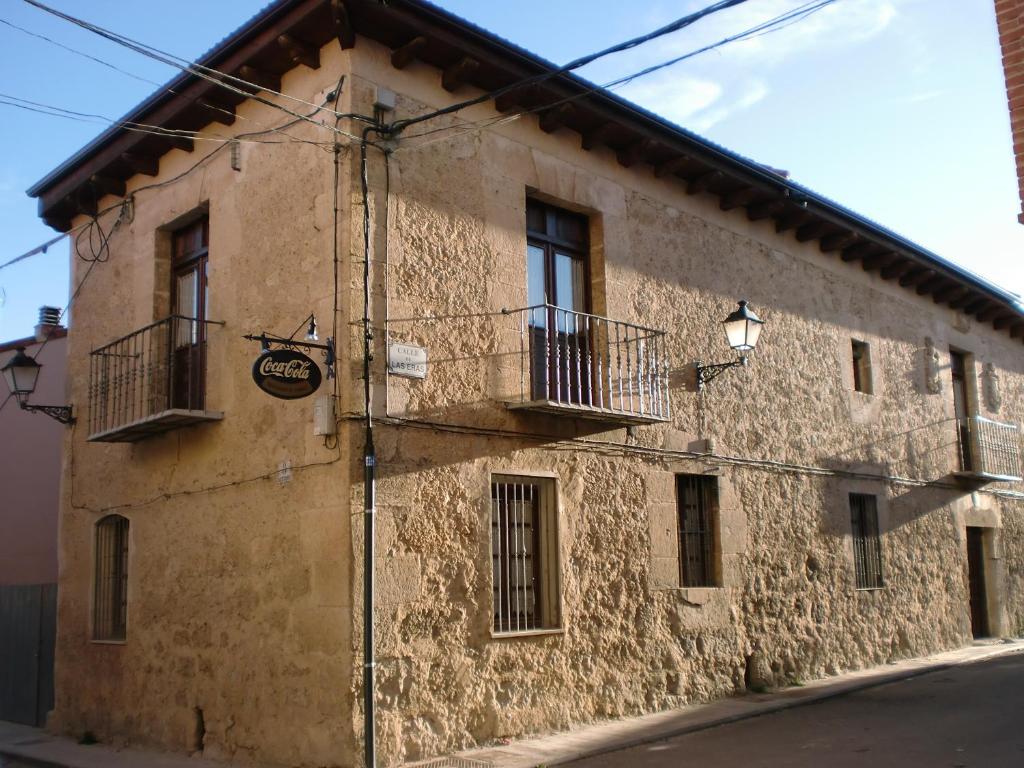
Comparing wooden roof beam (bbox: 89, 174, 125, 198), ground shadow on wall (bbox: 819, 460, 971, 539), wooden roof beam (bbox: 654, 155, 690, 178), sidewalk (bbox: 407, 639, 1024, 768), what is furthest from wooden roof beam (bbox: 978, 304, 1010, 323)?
wooden roof beam (bbox: 89, 174, 125, 198)

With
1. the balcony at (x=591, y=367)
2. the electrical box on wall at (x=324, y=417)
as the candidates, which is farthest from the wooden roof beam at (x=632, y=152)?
the electrical box on wall at (x=324, y=417)

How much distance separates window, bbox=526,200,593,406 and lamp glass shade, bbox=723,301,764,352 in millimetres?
1666

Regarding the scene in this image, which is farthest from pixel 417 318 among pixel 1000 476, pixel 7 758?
pixel 1000 476

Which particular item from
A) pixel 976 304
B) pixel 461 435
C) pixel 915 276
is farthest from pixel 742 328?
pixel 976 304

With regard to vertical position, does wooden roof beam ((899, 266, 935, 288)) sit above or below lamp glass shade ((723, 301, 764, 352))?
above

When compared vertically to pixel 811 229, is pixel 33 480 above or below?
below

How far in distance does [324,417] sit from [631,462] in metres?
3.54

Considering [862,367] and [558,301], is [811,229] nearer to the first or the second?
[862,367]

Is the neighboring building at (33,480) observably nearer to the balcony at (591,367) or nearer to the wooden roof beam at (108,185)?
the wooden roof beam at (108,185)

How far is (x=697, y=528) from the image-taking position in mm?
11516

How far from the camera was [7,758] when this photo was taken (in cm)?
1022

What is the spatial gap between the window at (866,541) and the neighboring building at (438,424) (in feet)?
0.22

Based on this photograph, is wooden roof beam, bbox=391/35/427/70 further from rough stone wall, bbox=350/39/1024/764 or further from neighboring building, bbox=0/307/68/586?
neighboring building, bbox=0/307/68/586

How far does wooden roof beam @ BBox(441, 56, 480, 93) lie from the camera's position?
9.40 metres
